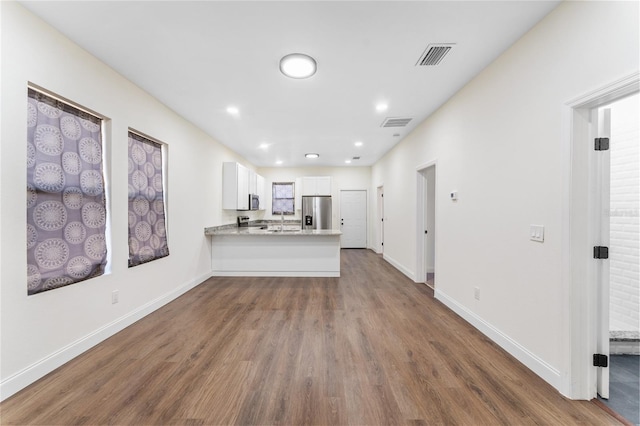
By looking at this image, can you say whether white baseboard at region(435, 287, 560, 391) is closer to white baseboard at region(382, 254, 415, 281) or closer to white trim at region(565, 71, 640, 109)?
white baseboard at region(382, 254, 415, 281)

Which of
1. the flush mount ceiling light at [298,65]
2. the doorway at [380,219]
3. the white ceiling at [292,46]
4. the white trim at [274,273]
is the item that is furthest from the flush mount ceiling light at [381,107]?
the doorway at [380,219]

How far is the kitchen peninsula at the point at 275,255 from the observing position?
16.5 ft

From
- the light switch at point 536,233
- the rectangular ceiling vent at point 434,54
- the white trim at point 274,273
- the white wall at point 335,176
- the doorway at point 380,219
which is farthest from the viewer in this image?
the white wall at point 335,176

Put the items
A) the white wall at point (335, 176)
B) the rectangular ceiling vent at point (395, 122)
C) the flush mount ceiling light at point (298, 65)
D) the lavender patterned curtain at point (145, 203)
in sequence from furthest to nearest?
the white wall at point (335, 176), the rectangular ceiling vent at point (395, 122), the lavender patterned curtain at point (145, 203), the flush mount ceiling light at point (298, 65)

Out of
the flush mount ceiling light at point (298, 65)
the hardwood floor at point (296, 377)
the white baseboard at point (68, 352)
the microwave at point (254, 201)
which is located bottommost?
the hardwood floor at point (296, 377)

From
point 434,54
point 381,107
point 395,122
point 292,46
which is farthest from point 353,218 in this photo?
point 292,46

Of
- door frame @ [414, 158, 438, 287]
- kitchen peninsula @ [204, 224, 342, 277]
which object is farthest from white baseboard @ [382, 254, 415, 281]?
kitchen peninsula @ [204, 224, 342, 277]

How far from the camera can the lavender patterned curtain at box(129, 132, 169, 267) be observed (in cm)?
300

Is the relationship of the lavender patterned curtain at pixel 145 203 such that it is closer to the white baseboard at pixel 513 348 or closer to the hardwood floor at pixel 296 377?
the hardwood floor at pixel 296 377

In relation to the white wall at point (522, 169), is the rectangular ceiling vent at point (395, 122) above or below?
above

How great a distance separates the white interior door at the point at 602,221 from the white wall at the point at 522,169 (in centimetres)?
19

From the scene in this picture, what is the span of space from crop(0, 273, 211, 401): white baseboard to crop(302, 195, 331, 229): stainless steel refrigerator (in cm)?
470

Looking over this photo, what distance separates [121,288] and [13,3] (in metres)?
2.55

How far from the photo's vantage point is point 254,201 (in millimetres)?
6711
